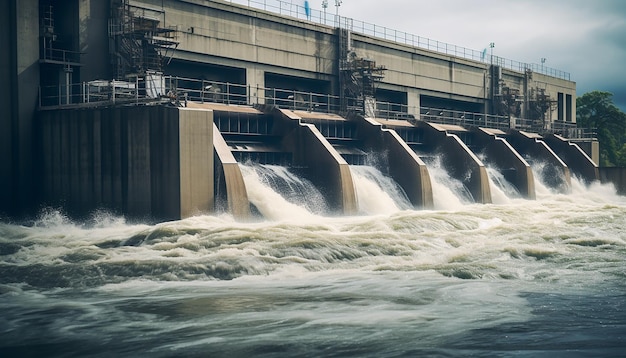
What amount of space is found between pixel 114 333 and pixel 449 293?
6501 mm

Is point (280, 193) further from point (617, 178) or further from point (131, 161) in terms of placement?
point (617, 178)

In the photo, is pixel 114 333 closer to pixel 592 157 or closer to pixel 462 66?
pixel 462 66

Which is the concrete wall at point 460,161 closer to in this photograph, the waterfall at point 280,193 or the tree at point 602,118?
the waterfall at point 280,193

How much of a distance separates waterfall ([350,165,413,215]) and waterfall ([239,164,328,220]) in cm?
206

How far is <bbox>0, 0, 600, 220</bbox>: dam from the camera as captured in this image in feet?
87.7

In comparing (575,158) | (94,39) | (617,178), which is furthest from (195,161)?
(575,158)

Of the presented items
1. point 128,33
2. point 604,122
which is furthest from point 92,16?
point 604,122

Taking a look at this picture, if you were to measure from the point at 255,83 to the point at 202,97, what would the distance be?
566cm

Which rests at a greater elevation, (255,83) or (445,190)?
(255,83)

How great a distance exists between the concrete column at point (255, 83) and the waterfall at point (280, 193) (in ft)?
24.1

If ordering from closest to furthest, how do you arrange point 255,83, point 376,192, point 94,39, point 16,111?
point 16,111 → point 94,39 → point 376,192 → point 255,83

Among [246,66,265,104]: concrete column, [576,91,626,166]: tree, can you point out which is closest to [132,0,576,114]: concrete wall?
[246,66,265,104]: concrete column

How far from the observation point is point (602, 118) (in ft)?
274

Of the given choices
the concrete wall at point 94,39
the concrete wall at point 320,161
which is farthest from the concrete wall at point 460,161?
the concrete wall at point 94,39
